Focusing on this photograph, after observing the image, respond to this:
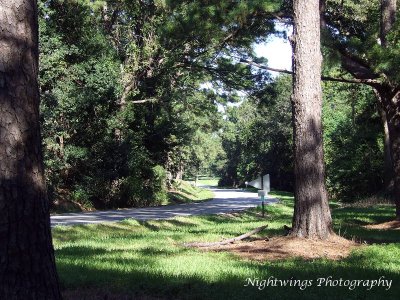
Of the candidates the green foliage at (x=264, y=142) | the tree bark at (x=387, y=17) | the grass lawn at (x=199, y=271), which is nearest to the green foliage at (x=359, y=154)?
the green foliage at (x=264, y=142)

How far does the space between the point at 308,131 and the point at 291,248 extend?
89.2 inches

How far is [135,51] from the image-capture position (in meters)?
27.2

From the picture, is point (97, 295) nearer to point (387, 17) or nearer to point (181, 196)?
point (387, 17)

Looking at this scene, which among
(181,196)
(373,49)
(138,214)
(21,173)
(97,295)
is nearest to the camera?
(21,173)

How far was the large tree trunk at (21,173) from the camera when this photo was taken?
13.1 ft

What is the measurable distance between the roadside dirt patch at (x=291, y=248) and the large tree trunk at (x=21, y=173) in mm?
4392

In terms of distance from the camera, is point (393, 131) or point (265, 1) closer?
point (265, 1)

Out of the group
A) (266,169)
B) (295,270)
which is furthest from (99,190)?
(266,169)

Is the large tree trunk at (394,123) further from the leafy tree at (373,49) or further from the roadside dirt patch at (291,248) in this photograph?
the roadside dirt patch at (291,248)

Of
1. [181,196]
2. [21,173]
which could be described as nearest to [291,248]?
[21,173]

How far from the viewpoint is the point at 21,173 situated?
4.10 m

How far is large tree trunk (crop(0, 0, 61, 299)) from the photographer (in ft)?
13.1

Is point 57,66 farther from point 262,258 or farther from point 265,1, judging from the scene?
point 262,258

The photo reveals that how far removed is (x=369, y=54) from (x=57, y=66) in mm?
16427
